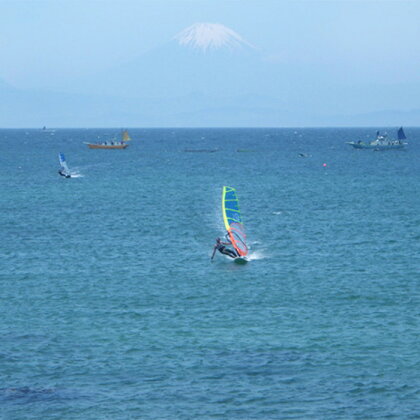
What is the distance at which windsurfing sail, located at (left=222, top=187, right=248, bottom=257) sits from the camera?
83.9 meters

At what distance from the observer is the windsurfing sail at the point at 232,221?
8388 centimetres

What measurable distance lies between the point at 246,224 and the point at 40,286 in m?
41.2

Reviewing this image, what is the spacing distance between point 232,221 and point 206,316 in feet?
88.9

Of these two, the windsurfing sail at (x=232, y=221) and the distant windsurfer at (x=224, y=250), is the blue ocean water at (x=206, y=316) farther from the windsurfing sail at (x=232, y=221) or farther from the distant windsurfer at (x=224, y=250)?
the windsurfing sail at (x=232, y=221)

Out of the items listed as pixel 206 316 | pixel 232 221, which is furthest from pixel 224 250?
pixel 206 316

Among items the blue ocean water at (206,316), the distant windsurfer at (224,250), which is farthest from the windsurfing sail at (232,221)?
the blue ocean water at (206,316)

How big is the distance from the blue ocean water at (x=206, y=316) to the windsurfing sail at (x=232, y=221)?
7.09 feet

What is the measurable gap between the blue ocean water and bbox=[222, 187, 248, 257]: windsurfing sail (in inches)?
85.0

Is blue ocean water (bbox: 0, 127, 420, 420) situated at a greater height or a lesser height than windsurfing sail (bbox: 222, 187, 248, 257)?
lesser

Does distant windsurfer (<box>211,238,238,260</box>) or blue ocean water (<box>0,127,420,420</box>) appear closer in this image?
blue ocean water (<box>0,127,420,420</box>)

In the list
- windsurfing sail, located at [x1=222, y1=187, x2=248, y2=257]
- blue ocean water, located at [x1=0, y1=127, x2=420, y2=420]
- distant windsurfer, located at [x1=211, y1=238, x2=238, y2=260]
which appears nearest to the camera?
blue ocean water, located at [x1=0, y1=127, x2=420, y2=420]

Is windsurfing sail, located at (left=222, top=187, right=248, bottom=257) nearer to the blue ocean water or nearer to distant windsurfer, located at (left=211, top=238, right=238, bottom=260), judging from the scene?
distant windsurfer, located at (left=211, top=238, right=238, bottom=260)

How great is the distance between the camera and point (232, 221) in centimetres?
8738

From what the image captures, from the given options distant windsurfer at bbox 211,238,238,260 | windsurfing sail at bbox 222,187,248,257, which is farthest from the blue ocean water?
windsurfing sail at bbox 222,187,248,257
